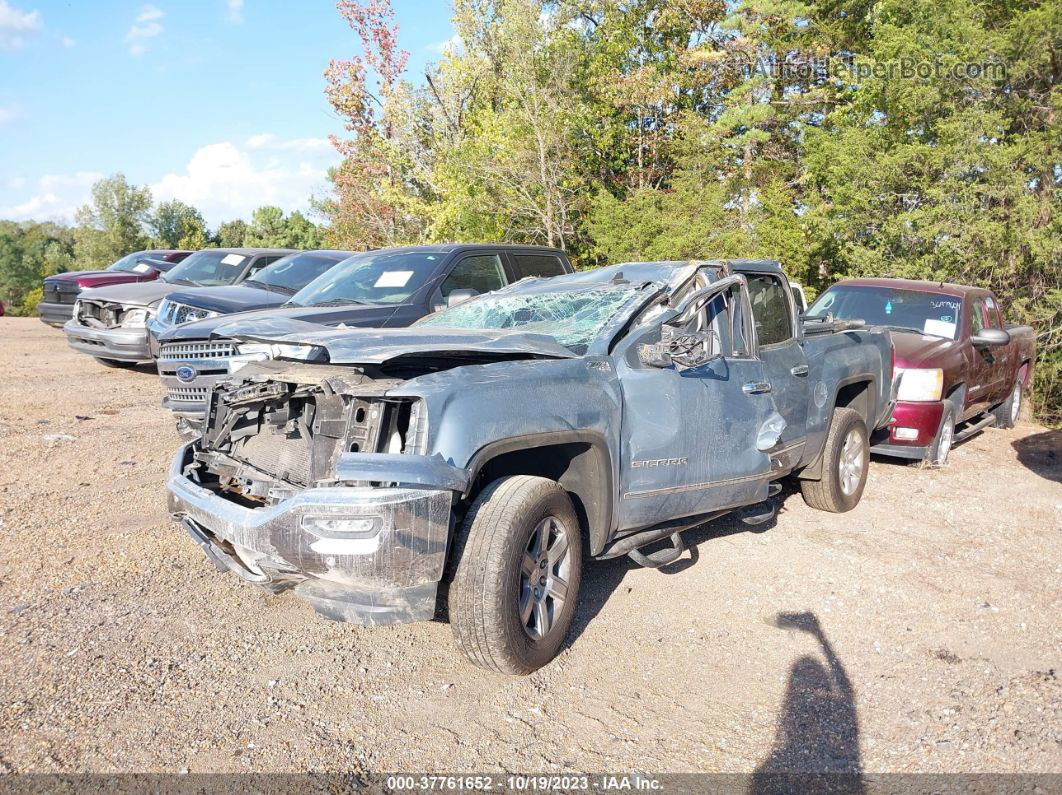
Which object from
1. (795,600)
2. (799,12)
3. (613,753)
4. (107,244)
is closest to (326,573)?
(613,753)

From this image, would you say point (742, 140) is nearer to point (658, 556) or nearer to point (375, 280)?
point (375, 280)

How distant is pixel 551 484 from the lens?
354 centimetres

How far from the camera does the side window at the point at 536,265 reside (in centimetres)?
856

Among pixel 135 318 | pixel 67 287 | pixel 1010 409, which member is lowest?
pixel 1010 409

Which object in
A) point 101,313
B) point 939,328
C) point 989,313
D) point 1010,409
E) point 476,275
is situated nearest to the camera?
point 476,275

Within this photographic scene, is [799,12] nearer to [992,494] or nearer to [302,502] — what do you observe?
[992,494]

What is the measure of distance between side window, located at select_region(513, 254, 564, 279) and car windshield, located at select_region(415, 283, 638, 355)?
3.21 metres

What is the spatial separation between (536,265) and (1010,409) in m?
6.59

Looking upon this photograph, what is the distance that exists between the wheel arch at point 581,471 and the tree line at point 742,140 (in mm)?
12241

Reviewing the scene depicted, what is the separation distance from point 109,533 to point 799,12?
22.1 m

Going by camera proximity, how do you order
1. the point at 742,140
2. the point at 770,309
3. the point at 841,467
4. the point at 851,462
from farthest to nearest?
the point at 742,140 < the point at 851,462 < the point at 841,467 < the point at 770,309

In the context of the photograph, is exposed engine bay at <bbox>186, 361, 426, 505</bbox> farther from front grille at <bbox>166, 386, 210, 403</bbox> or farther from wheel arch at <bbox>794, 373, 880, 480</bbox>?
wheel arch at <bbox>794, 373, 880, 480</bbox>

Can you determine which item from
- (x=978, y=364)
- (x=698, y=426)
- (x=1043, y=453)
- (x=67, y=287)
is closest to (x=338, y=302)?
(x=698, y=426)

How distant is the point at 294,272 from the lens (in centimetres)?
997
